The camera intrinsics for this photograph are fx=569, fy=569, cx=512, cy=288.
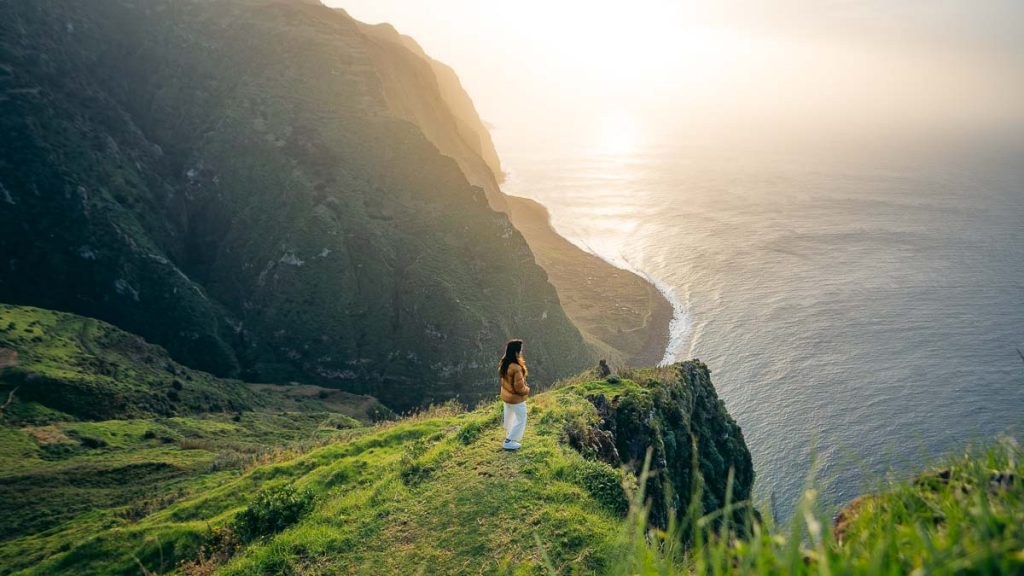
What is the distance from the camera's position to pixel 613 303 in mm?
101500

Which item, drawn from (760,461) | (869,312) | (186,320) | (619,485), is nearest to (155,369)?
(186,320)

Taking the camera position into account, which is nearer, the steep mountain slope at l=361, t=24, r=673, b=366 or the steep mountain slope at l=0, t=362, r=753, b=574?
the steep mountain slope at l=0, t=362, r=753, b=574

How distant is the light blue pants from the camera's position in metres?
15.5

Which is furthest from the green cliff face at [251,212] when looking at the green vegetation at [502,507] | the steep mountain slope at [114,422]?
the green vegetation at [502,507]

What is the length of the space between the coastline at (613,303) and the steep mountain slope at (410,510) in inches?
2122

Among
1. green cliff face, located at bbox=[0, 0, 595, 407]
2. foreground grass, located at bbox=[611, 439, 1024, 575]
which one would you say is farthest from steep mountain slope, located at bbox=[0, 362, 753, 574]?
green cliff face, located at bbox=[0, 0, 595, 407]

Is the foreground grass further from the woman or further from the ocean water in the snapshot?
the woman

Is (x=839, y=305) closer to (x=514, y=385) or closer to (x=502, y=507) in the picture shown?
(x=514, y=385)

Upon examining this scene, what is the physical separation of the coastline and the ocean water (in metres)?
2.71

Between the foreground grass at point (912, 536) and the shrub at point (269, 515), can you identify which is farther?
the shrub at point (269, 515)

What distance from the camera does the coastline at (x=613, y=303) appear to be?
87.2m

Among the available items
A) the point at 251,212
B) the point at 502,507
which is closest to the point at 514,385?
the point at 502,507

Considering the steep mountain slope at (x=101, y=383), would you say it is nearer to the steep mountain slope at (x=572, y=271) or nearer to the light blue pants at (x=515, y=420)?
the light blue pants at (x=515, y=420)

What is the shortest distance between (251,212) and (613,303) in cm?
6040
